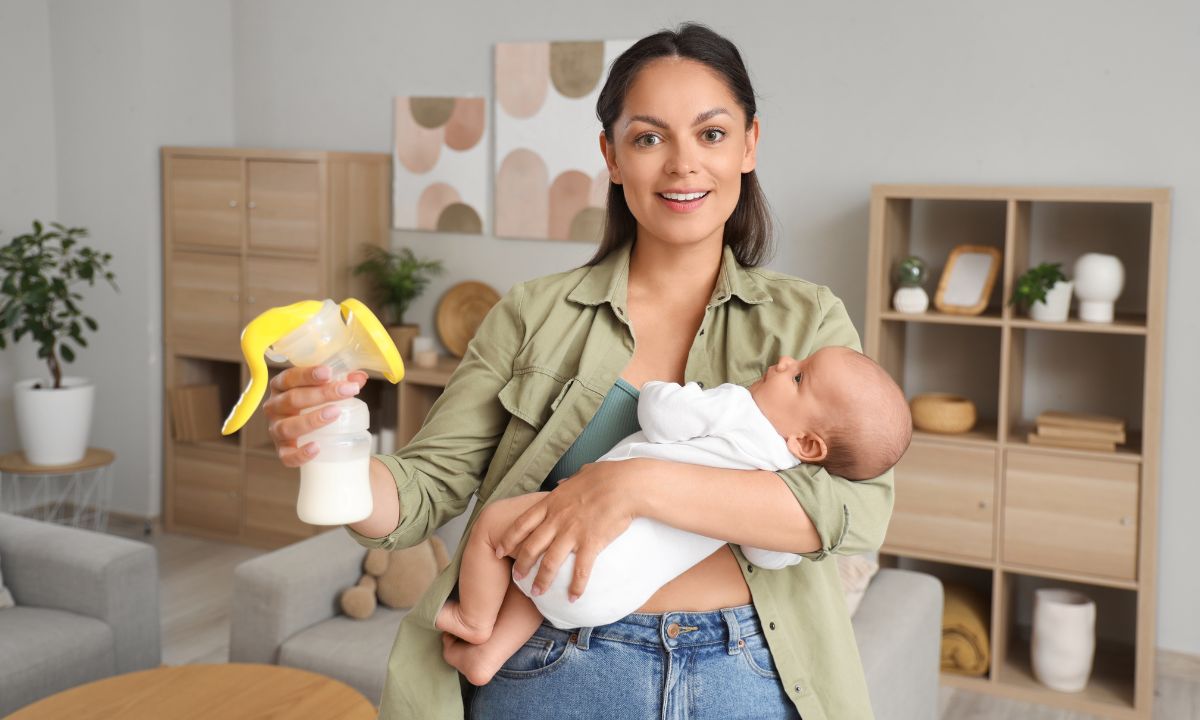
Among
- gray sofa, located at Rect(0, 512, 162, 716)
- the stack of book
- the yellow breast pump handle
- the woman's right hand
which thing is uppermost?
the yellow breast pump handle

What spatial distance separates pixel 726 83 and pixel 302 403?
0.63 meters

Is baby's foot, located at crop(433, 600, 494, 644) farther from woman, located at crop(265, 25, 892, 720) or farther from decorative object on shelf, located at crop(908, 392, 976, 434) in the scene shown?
decorative object on shelf, located at crop(908, 392, 976, 434)

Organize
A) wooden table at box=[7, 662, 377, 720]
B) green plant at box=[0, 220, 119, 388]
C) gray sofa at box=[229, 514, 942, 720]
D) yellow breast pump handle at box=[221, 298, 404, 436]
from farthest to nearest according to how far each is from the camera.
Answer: green plant at box=[0, 220, 119, 388]
gray sofa at box=[229, 514, 942, 720]
wooden table at box=[7, 662, 377, 720]
yellow breast pump handle at box=[221, 298, 404, 436]

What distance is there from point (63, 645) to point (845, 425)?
2.59 meters

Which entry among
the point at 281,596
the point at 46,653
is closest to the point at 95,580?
the point at 46,653

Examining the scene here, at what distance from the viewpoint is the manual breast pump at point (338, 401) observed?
1.15m

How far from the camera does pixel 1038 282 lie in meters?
3.64

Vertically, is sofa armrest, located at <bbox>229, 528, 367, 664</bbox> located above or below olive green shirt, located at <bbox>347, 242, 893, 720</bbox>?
below

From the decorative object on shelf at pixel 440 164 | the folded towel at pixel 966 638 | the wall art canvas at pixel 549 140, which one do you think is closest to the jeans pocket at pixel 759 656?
the folded towel at pixel 966 638

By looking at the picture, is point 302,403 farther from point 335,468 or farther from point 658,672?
point 658,672

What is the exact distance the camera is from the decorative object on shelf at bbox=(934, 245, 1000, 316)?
3.81 metres

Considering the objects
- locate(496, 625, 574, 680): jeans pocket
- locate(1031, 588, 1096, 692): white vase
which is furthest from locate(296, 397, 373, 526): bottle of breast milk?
locate(1031, 588, 1096, 692): white vase

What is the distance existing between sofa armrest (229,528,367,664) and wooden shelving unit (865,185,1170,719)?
1787 millimetres

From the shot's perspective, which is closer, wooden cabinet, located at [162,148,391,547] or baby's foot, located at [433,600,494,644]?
baby's foot, located at [433,600,494,644]
